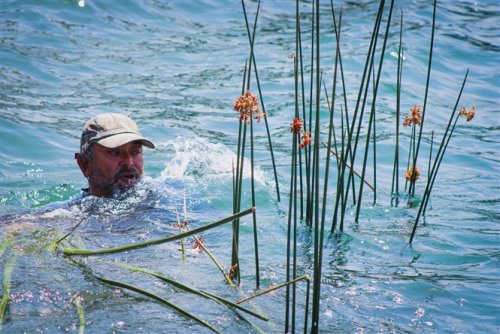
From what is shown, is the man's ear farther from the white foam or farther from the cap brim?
the white foam

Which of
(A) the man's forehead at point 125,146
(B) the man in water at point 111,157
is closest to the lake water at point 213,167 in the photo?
(B) the man in water at point 111,157

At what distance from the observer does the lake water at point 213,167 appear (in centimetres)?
330

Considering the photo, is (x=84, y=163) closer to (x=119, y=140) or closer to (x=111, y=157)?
(x=111, y=157)

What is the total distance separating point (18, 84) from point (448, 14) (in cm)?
593

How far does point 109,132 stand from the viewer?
4.73 metres

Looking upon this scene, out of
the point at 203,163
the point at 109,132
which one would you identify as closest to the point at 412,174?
the point at 109,132

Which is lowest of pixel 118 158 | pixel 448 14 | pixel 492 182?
pixel 492 182

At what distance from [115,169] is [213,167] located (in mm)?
1408

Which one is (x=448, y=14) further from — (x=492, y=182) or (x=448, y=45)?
(x=492, y=182)

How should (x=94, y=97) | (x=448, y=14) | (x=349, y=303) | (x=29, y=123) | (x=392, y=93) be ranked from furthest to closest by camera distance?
(x=448, y=14), (x=392, y=93), (x=94, y=97), (x=29, y=123), (x=349, y=303)

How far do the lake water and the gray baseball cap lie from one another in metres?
0.32

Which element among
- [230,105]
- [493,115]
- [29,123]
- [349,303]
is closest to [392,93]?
[493,115]

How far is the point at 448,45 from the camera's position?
938 centimetres

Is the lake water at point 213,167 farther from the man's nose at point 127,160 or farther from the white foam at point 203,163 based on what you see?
the man's nose at point 127,160
